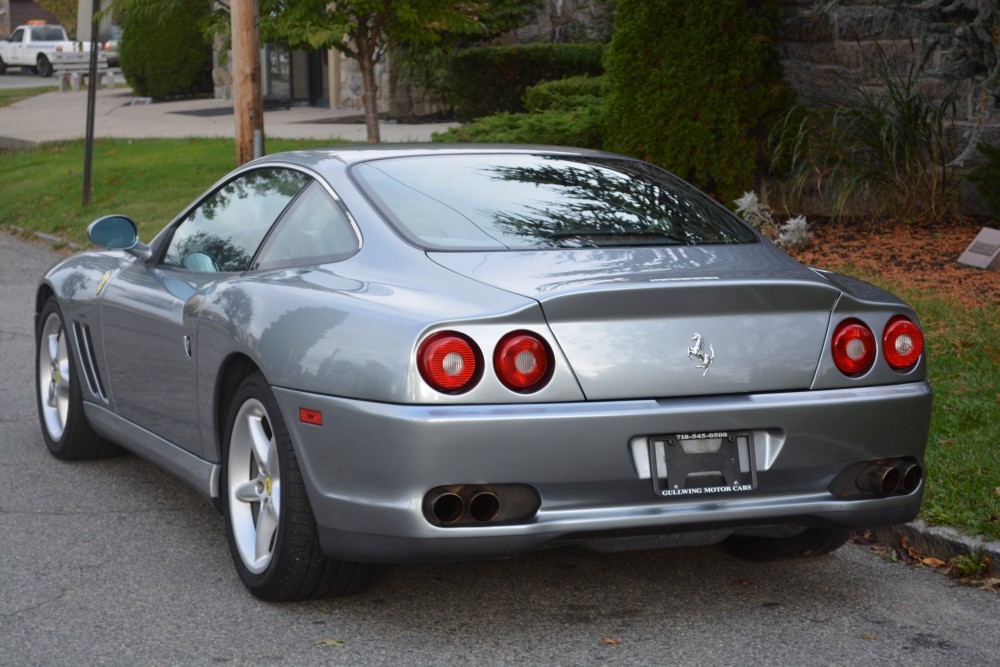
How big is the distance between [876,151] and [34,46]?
145 feet

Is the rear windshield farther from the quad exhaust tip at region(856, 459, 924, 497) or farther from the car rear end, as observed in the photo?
the quad exhaust tip at region(856, 459, 924, 497)

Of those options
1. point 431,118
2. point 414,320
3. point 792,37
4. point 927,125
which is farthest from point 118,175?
point 414,320

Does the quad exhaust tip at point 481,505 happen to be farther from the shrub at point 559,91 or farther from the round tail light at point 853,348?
the shrub at point 559,91

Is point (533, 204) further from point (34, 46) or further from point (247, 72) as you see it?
point (34, 46)

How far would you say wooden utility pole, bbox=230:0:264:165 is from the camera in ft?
37.4

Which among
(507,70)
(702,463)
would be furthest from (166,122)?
(702,463)

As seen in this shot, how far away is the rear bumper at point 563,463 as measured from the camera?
3.85 m

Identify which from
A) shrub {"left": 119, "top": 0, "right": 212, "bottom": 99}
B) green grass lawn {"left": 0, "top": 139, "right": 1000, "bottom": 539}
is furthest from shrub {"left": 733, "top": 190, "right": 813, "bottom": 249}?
shrub {"left": 119, "top": 0, "right": 212, "bottom": 99}

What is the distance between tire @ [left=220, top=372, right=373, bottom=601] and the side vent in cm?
149

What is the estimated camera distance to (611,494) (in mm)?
3938

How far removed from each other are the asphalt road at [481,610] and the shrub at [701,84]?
7.15m

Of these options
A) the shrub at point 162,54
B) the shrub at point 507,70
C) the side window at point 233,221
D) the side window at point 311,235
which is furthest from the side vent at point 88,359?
the shrub at point 162,54

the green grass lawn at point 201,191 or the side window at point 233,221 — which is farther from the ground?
the side window at point 233,221

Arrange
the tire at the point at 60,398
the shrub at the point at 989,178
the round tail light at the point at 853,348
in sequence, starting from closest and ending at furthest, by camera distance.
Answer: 1. the round tail light at the point at 853,348
2. the tire at the point at 60,398
3. the shrub at the point at 989,178
